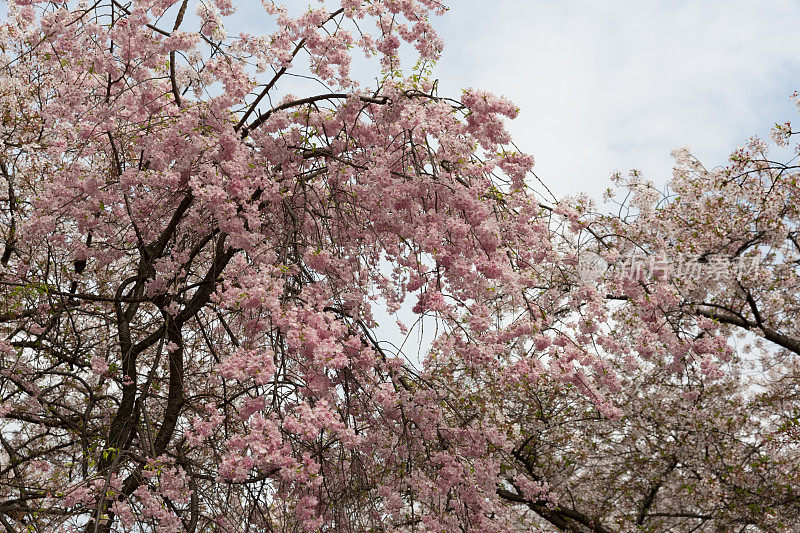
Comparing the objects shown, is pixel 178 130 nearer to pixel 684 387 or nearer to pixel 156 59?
pixel 156 59

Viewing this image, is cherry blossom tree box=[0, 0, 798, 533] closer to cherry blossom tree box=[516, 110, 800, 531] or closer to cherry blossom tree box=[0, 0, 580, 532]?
cherry blossom tree box=[0, 0, 580, 532]

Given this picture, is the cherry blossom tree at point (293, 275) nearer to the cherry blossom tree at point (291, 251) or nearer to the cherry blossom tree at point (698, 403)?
the cherry blossom tree at point (291, 251)

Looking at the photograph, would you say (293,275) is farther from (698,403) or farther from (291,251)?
(698,403)

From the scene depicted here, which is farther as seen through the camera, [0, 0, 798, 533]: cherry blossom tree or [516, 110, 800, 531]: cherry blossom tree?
[516, 110, 800, 531]: cherry blossom tree

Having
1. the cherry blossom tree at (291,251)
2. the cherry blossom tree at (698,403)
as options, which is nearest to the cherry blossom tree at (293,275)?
the cherry blossom tree at (291,251)

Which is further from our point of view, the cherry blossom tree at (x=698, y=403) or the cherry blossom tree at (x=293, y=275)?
the cherry blossom tree at (x=698, y=403)

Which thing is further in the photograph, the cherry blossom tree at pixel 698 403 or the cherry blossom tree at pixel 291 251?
the cherry blossom tree at pixel 698 403

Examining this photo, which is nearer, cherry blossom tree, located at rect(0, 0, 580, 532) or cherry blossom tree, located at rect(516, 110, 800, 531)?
cherry blossom tree, located at rect(0, 0, 580, 532)

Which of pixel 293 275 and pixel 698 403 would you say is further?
pixel 698 403

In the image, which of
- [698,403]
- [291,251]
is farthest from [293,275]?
[698,403]

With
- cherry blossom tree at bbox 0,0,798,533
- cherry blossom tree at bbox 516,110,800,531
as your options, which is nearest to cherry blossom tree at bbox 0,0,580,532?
cherry blossom tree at bbox 0,0,798,533

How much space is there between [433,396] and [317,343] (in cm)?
145

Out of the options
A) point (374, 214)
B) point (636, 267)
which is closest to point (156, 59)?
point (374, 214)

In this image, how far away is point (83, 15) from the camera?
19.4 feet
